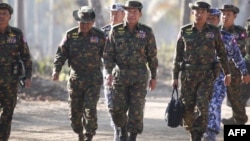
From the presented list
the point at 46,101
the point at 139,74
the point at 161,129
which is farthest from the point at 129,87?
the point at 46,101

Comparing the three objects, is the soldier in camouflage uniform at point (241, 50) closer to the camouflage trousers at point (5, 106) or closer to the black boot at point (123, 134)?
the black boot at point (123, 134)

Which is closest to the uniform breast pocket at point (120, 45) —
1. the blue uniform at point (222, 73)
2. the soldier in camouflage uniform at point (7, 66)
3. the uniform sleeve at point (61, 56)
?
the uniform sleeve at point (61, 56)

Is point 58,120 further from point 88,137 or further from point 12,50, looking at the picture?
point 12,50

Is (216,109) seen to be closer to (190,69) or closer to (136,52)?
(190,69)

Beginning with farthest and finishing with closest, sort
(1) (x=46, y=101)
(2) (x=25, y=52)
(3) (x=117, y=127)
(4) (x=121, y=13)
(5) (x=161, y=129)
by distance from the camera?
(1) (x=46, y=101), (5) (x=161, y=129), (4) (x=121, y=13), (3) (x=117, y=127), (2) (x=25, y=52)

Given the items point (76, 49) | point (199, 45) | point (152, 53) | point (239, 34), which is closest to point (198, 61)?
point (199, 45)

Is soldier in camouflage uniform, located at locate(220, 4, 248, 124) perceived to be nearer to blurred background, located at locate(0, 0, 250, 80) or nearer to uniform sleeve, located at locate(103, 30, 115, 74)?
uniform sleeve, located at locate(103, 30, 115, 74)

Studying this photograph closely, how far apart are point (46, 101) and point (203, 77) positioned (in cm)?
864

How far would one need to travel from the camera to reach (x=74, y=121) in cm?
851

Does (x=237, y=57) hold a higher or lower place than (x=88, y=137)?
higher

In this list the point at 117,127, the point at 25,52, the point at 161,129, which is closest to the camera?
the point at 25,52

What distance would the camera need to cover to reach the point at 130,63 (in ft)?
27.2

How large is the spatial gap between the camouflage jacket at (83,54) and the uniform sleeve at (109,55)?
13 centimetres

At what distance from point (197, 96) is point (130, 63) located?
3.59 ft
